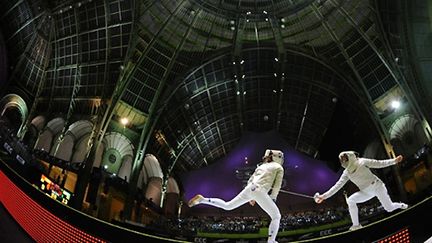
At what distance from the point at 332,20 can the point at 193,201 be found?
33677 mm

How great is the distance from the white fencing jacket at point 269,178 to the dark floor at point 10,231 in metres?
6.90

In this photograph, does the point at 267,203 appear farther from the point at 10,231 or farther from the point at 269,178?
the point at 10,231

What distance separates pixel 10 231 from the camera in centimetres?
1257

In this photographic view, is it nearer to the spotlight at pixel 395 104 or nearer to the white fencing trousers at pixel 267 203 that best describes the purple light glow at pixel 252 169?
the spotlight at pixel 395 104

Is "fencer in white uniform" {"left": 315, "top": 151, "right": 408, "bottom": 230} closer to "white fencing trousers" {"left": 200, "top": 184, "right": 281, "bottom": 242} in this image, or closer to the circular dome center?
"white fencing trousers" {"left": 200, "top": 184, "right": 281, "bottom": 242}

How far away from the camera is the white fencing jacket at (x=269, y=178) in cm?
1290

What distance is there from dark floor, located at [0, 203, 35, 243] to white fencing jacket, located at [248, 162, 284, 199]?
6896 millimetres

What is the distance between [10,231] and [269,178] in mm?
7908

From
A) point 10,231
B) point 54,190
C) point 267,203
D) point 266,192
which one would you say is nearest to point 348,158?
point 266,192

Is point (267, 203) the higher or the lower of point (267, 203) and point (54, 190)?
the lower

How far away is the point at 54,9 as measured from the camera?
37406mm

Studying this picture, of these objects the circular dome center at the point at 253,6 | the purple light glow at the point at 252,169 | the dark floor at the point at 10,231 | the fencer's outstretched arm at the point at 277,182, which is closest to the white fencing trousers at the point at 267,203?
the fencer's outstretched arm at the point at 277,182

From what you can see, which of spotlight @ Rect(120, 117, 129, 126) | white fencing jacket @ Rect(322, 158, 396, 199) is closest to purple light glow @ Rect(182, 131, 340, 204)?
spotlight @ Rect(120, 117, 129, 126)

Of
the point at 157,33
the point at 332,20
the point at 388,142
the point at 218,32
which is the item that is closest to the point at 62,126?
the point at 157,33
